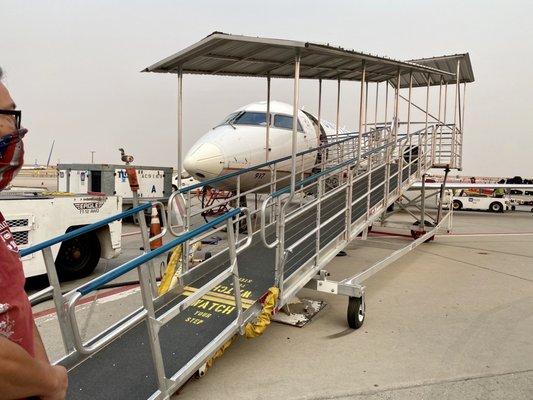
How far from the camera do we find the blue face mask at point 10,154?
1196 millimetres

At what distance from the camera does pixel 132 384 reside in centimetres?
310

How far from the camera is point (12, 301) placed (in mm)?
1181

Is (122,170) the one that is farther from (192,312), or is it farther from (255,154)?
(192,312)

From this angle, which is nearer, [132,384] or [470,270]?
[132,384]

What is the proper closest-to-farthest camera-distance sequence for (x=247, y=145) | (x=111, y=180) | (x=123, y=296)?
1. (x=123, y=296)
2. (x=247, y=145)
3. (x=111, y=180)

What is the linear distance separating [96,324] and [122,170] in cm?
931

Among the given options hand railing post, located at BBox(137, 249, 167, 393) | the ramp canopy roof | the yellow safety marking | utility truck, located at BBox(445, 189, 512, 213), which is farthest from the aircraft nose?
utility truck, located at BBox(445, 189, 512, 213)

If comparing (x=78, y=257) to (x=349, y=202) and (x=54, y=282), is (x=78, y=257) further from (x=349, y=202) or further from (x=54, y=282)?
(x=349, y=202)

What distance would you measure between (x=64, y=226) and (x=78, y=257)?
2.35ft

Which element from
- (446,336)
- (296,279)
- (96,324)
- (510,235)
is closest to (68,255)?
(96,324)

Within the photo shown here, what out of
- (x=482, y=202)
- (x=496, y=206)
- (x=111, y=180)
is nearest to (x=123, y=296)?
(x=111, y=180)

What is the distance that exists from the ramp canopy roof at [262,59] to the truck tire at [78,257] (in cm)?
293

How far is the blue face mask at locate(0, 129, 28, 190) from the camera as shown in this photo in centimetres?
120

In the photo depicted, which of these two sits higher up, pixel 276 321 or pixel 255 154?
pixel 255 154
